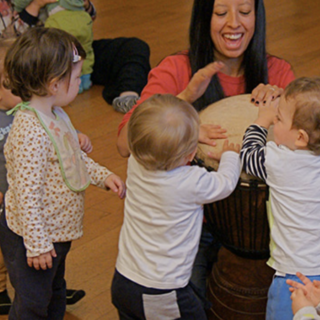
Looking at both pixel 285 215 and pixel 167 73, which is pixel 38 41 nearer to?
pixel 167 73

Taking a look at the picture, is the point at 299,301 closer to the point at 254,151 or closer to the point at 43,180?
the point at 254,151

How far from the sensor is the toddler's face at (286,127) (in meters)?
1.44

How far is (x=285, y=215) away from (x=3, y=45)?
3.33 ft

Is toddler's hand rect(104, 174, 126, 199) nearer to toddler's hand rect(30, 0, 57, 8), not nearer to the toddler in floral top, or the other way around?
the toddler in floral top

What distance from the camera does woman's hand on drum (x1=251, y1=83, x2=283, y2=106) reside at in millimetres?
1748

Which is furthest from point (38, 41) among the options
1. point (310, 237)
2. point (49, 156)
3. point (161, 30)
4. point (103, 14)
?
point (103, 14)


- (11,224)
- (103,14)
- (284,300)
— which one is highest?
(11,224)

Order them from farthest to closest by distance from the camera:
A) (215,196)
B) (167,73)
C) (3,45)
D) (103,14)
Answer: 1. (103,14)
2. (167,73)
3. (3,45)
4. (215,196)

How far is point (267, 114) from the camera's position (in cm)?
165

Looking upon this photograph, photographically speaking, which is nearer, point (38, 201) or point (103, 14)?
point (38, 201)

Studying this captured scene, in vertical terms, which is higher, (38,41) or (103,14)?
(38,41)

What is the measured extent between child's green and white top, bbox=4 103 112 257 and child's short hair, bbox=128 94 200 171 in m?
0.26

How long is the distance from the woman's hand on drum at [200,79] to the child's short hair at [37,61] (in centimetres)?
40

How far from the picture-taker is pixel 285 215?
149cm
